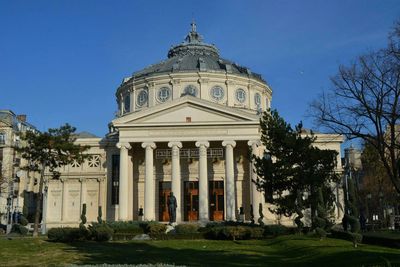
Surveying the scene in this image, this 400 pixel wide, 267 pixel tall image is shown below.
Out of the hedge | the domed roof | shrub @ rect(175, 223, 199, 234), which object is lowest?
the hedge

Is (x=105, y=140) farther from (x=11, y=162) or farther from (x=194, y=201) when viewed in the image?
(x=11, y=162)

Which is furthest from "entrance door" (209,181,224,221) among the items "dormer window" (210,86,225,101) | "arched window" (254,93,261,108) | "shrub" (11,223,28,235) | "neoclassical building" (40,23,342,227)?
"shrub" (11,223,28,235)

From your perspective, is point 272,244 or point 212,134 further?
point 212,134

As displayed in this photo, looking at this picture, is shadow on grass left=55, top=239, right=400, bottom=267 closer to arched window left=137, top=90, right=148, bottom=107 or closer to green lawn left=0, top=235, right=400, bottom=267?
green lawn left=0, top=235, right=400, bottom=267

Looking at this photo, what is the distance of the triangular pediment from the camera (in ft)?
175

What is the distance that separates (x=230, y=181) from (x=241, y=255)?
28162 mm

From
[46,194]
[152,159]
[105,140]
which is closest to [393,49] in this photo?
[152,159]

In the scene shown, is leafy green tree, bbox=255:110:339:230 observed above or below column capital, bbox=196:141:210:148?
below

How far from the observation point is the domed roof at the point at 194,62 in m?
67.5

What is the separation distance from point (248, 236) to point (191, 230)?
5.11m

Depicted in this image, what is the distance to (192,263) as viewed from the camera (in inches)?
799

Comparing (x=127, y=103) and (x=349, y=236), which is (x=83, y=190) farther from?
(x=349, y=236)

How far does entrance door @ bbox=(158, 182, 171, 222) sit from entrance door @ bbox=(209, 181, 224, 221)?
5.04 m

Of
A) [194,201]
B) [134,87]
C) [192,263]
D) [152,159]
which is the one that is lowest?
[192,263]
